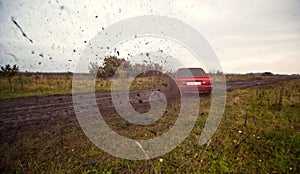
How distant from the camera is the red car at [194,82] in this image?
8523 millimetres

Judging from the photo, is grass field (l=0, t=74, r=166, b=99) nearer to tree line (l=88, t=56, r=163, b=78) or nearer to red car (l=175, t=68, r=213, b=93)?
tree line (l=88, t=56, r=163, b=78)

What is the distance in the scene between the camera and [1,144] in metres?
3.35

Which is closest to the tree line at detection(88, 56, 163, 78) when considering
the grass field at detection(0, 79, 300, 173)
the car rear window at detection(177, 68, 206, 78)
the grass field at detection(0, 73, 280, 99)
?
the car rear window at detection(177, 68, 206, 78)

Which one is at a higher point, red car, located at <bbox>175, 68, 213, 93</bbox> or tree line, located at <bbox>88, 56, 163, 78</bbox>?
tree line, located at <bbox>88, 56, 163, 78</bbox>

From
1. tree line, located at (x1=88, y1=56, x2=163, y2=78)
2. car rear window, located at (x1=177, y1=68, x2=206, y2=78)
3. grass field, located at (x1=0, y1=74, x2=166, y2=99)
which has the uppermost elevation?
tree line, located at (x1=88, y1=56, x2=163, y2=78)

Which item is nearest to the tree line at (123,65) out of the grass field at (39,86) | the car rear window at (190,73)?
the car rear window at (190,73)

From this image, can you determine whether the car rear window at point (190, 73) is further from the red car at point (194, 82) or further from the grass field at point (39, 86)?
the grass field at point (39, 86)

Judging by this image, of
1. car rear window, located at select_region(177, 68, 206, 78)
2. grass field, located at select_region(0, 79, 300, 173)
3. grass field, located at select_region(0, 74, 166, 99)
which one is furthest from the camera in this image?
grass field, located at select_region(0, 74, 166, 99)

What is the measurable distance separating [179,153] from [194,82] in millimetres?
5826

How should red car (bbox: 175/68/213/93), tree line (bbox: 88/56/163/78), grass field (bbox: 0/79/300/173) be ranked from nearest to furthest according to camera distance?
grass field (bbox: 0/79/300/173)
red car (bbox: 175/68/213/93)
tree line (bbox: 88/56/163/78)

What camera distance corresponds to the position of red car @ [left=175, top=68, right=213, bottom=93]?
8.52 metres

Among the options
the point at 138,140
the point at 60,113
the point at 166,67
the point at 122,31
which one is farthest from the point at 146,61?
the point at 138,140

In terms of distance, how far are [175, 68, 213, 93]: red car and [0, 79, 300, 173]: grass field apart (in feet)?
13.8

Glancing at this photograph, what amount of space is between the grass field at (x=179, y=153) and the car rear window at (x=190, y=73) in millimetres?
4681
